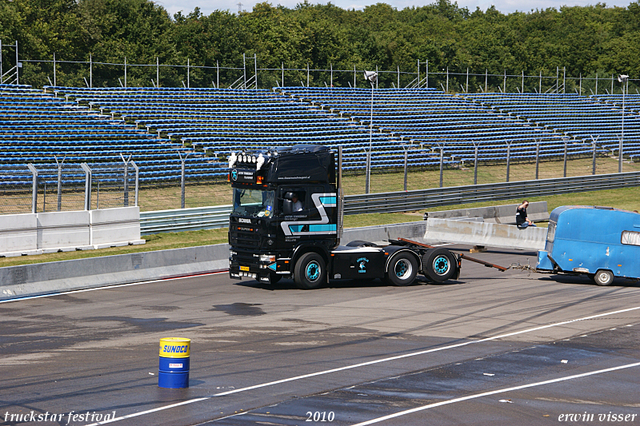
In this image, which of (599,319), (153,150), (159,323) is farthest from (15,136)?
(599,319)

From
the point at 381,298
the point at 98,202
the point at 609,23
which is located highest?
the point at 609,23

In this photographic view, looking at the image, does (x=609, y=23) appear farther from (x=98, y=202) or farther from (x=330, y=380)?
(x=330, y=380)

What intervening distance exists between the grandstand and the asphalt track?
1597 cm

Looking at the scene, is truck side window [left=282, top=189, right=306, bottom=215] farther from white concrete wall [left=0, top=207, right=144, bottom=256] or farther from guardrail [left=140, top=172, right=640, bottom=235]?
guardrail [left=140, top=172, right=640, bottom=235]

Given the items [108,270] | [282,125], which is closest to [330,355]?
[108,270]

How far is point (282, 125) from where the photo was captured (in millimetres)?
47938

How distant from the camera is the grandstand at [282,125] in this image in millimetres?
36562

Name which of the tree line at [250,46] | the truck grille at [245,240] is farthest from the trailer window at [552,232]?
the tree line at [250,46]

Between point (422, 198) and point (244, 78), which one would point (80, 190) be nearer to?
point (422, 198)

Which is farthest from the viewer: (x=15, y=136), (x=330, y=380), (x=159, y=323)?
(x=15, y=136)

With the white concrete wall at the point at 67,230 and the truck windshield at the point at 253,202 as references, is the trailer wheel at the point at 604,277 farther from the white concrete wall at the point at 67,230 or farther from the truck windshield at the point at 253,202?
the white concrete wall at the point at 67,230

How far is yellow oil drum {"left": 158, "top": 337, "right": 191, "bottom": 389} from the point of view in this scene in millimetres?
9227

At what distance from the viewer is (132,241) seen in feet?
75.2

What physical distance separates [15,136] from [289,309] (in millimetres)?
24154
